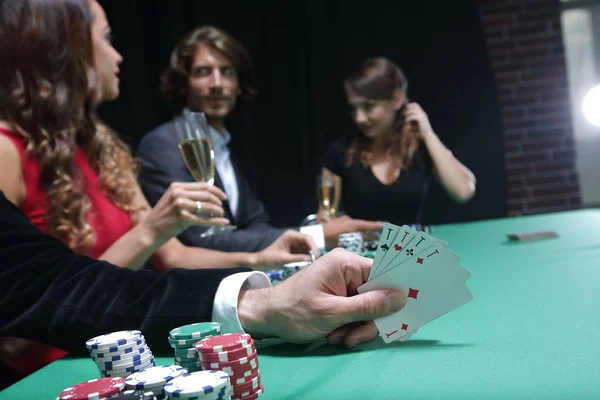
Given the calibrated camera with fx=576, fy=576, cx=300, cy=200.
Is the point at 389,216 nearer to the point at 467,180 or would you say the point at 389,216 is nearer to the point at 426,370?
the point at 467,180

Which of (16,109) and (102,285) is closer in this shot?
(102,285)

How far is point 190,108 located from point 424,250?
2.12 meters

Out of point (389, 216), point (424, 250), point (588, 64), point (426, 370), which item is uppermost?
point (588, 64)

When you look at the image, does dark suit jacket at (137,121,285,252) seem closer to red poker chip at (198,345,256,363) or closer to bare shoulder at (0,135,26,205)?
bare shoulder at (0,135,26,205)

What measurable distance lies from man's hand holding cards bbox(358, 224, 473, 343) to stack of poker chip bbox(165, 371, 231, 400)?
29 centimetres

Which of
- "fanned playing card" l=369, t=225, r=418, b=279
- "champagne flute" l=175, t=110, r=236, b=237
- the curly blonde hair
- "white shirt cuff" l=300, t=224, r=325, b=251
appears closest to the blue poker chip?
"fanned playing card" l=369, t=225, r=418, b=279

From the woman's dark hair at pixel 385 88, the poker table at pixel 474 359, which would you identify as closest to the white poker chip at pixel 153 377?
the poker table at pixel 474 359

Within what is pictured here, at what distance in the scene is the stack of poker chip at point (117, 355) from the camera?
0.73 metres

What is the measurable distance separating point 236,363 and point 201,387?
86 millimetres

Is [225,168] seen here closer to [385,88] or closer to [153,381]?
[385,88]

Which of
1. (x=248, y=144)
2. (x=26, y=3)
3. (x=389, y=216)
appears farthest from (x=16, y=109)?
(x=248, y=144)

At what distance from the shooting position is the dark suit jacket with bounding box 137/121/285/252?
2025mm

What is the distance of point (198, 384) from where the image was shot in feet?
1.94

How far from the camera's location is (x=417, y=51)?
4.65 meters
